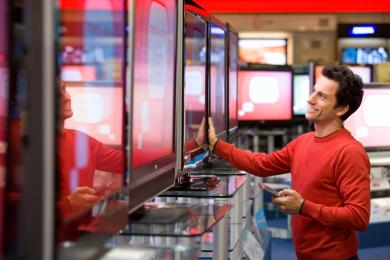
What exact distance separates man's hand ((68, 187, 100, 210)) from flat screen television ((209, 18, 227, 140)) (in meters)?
1.52

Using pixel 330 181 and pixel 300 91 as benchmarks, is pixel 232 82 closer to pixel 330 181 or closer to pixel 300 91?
pixel 330 181

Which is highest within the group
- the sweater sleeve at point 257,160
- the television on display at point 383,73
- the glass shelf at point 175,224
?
the television on display at point 383,73

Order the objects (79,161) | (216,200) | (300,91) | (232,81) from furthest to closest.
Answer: (300,91) < (232,81) < (216,200) < (79,161)

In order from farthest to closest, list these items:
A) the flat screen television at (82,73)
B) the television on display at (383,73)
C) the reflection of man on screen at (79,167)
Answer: the television on display at (383,73) < the flat screen television at (82,73) < the reflection of man on screen at (79,167)

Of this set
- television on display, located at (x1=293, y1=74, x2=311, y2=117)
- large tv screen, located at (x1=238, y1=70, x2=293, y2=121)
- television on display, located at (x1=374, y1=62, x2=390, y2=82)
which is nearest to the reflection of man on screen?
large tv screen, located at (x1=238, y1=70, x2=293, y2=121)

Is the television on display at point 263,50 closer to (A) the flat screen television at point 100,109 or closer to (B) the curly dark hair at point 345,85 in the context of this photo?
(B) the curly dark hair at point 345,85

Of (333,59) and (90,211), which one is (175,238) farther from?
(333,59)

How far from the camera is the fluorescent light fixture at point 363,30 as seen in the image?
11.9m

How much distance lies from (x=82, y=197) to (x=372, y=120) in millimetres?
3385

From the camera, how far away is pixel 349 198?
2619mm

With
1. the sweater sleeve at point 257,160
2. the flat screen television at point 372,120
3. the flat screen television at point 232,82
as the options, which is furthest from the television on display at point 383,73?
the sweater sleeve at point 257,160

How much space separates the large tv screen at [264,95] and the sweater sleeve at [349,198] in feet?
11.6

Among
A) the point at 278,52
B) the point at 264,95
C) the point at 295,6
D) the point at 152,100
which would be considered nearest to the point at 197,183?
the point at 152,100

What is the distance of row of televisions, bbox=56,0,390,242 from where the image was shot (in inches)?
67.0
